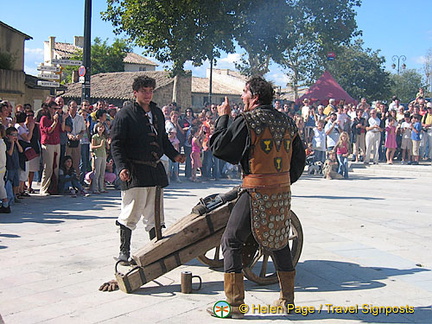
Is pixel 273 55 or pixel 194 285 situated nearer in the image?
pixel 194 285

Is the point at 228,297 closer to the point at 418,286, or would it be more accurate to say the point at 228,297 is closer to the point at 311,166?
the point at 418,286

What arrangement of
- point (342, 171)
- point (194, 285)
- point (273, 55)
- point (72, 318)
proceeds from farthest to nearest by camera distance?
point (273, 55)
point (342, 171)
point (194, 285)
point (72, 318)

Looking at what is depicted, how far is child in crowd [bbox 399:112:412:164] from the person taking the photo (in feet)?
58.2

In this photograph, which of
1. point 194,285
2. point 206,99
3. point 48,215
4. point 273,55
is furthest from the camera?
point 206,99

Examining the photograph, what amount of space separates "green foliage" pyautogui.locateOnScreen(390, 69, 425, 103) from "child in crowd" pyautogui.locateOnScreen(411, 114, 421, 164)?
35642 millimetres

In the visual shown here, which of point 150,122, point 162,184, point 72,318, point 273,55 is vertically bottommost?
point 72,318

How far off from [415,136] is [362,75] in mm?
30336

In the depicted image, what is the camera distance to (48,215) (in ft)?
28.7

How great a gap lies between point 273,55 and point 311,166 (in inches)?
514

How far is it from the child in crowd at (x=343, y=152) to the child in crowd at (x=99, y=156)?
693cm

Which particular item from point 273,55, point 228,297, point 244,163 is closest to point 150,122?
point 244,163

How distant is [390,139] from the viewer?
17.7 metres

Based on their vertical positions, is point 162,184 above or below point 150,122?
below

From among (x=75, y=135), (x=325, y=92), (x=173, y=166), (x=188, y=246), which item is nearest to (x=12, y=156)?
(x=75, y=135)
